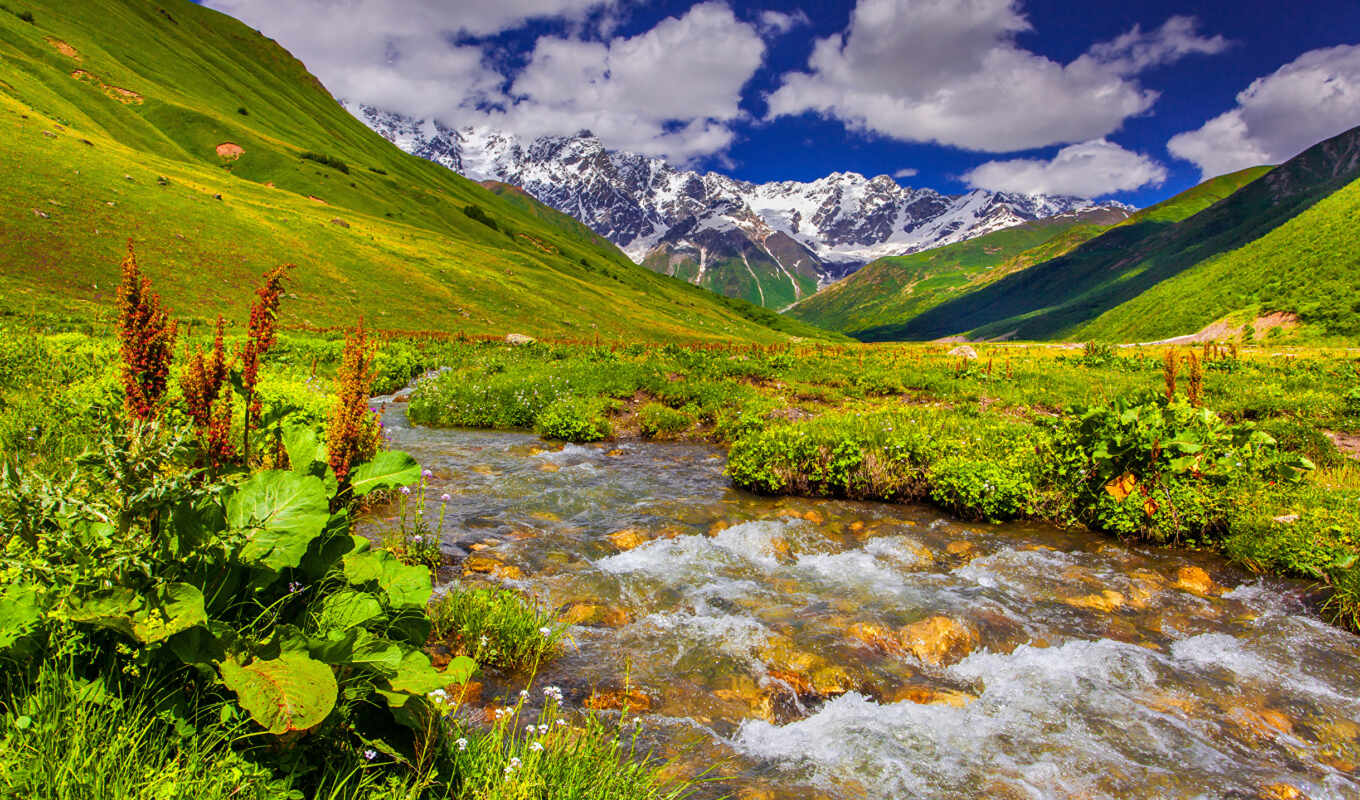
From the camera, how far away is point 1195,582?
8914 mm

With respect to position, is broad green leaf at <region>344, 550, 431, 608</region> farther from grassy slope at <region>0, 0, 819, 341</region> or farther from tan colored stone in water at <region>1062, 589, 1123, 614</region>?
grassy slope at <region>0, 0, 819, 341</region>

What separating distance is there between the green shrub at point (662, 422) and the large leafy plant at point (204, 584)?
52.7 ft

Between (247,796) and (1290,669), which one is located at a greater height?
(247,796)

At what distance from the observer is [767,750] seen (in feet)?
17.4

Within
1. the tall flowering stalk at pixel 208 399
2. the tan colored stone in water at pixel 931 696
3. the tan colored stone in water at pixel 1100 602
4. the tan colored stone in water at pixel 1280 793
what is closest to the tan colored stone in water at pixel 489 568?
the tall flowering stalk at pixel 208 399

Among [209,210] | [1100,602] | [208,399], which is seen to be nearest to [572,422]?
[1100,602]

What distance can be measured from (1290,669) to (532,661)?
8390mm

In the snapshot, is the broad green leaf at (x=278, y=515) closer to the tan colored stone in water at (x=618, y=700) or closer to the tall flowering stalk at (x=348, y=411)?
the tall flowering stalk at (x=348, y=411)

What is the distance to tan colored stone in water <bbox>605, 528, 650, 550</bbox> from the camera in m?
9.90

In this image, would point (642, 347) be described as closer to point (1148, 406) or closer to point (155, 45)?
point (1148, 406)

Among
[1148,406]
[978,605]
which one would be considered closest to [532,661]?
[978,605]

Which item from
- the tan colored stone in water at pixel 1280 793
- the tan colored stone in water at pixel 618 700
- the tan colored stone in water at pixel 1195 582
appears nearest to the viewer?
the tan colored stone in water at pixel 1280 793

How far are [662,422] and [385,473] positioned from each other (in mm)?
15568

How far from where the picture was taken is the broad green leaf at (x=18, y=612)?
8.80ft
